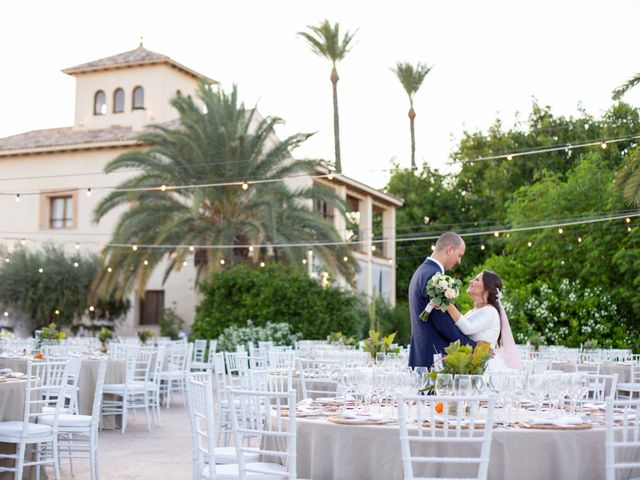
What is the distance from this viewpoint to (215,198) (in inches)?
902

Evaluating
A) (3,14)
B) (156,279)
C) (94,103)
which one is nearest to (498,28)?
(3,14)

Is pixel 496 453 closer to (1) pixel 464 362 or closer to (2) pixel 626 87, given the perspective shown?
(1) pixel 464 362

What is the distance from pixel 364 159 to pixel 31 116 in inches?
613

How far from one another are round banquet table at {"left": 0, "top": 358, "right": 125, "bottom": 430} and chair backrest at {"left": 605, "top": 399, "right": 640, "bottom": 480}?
7831mm

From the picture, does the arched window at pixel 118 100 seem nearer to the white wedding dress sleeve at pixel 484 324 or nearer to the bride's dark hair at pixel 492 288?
the bride's dark hair at pixel 492 288

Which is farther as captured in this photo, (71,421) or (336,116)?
(336,116)

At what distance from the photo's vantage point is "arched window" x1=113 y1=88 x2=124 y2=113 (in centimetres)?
3345

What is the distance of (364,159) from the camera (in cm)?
4359

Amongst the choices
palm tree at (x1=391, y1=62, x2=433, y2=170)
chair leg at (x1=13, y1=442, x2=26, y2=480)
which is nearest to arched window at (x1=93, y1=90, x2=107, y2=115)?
palm tree at (x1=391, y1=62, x2=433, y2=170)

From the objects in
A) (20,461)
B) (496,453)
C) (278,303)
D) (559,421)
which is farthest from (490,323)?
(278,303)

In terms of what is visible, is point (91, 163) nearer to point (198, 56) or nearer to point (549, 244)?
point (198, 56)

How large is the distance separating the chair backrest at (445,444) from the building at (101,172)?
25.7 m

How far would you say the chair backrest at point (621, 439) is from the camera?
4.38 metres

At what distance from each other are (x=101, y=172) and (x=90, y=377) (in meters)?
20.2
